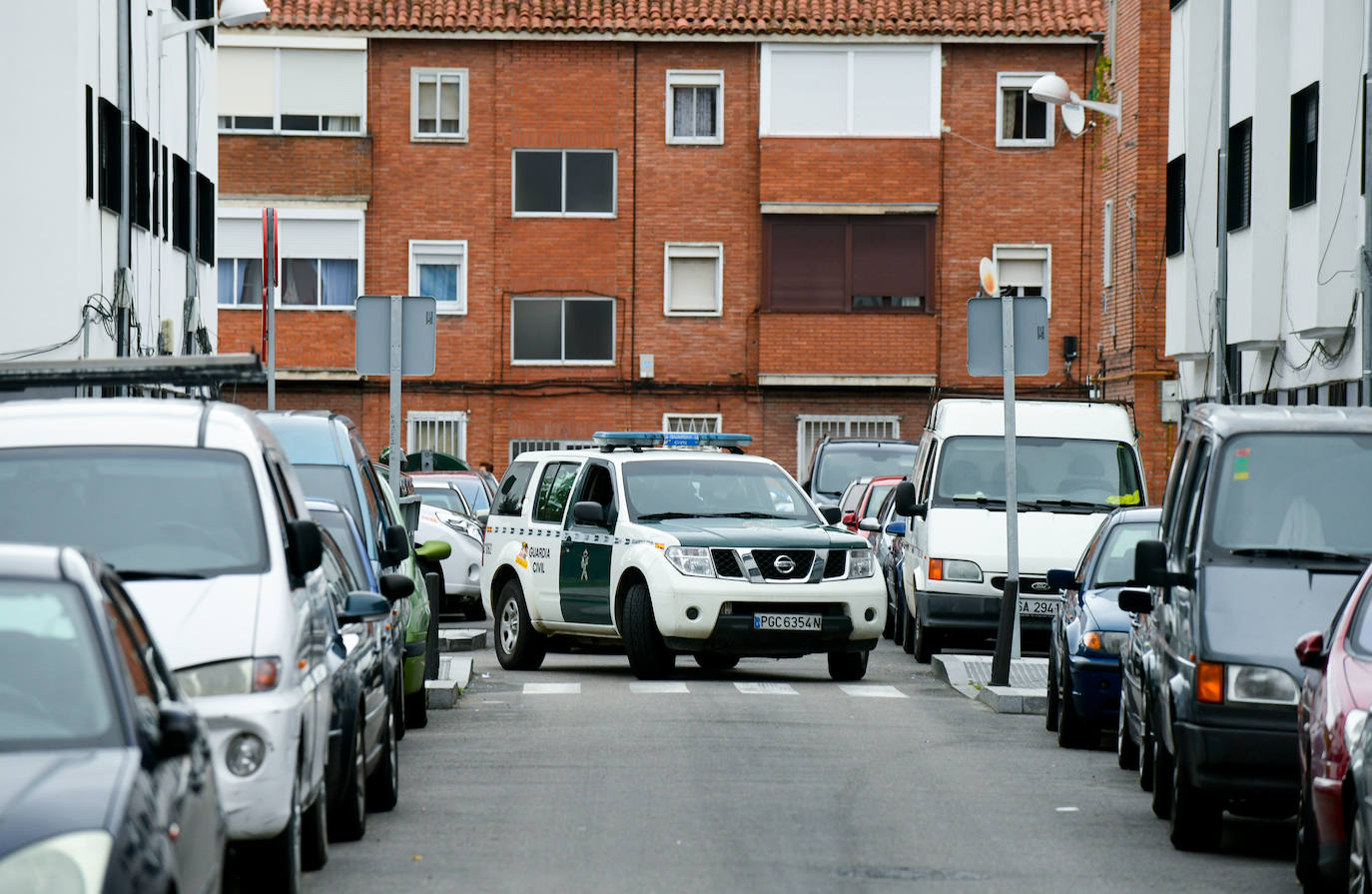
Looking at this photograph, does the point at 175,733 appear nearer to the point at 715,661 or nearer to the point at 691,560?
the point at 691,560

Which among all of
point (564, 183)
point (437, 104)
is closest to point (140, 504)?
point (564, 183)

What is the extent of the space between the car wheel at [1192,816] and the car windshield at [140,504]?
4.01m

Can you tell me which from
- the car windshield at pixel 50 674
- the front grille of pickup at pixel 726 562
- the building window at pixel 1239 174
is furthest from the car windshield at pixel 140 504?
the building window at pixel 1239 174

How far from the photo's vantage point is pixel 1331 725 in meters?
8.55

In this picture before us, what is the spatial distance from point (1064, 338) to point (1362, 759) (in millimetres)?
39784

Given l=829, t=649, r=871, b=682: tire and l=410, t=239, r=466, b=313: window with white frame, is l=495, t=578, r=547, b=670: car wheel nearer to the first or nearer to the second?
l=829, t=649, r=871, b=682: tire

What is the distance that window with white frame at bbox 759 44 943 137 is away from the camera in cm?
4647

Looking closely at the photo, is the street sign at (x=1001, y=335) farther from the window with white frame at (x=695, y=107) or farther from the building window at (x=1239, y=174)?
the window with white frame at (x=695, y=107)

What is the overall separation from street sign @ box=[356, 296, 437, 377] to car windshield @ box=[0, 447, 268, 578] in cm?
933

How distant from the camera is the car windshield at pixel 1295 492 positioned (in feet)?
36.7

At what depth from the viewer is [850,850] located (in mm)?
10164

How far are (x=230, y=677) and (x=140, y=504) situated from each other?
4.05 ft

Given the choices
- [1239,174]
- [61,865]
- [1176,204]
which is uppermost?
[1239,174]

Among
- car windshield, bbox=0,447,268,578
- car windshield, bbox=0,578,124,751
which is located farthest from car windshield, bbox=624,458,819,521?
car windshield, bbox=0,578,124,751
